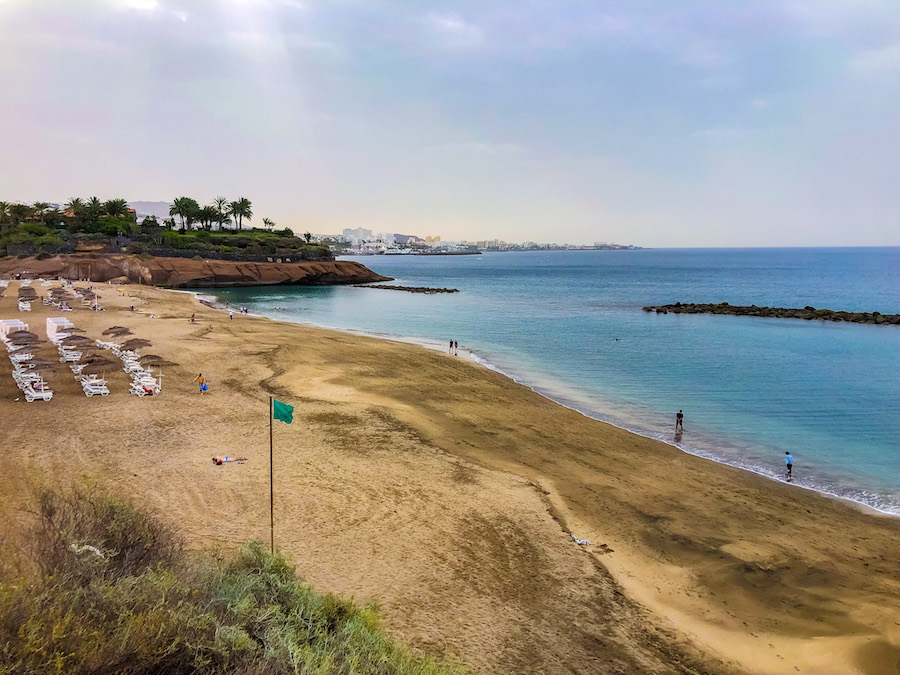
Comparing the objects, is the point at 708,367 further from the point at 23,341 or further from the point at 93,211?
the point at 93,211

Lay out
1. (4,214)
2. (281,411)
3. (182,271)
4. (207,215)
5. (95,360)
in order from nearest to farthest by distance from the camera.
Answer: (281,411), (95,360), (182,271), (4,214), (207,215)

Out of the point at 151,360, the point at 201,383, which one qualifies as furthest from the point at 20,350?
the point at 201,383

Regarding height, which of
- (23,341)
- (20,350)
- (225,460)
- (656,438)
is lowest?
(656,438)

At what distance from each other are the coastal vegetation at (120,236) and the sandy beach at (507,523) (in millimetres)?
75756

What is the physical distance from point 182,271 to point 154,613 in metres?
91.4

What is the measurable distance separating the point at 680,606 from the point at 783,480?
903 cm

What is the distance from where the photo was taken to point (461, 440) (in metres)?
16.9

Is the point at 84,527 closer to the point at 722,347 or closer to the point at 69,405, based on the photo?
the point at 69,405

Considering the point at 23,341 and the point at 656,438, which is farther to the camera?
the point at 23,341

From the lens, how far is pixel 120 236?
279 ft

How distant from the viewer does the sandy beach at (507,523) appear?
8.22 metres

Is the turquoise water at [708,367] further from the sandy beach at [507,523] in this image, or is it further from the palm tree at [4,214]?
the palm tree at [4,214]

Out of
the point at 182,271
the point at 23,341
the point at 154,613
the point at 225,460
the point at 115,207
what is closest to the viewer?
the point at 154,613

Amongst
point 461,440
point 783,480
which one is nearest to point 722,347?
point 783,480
